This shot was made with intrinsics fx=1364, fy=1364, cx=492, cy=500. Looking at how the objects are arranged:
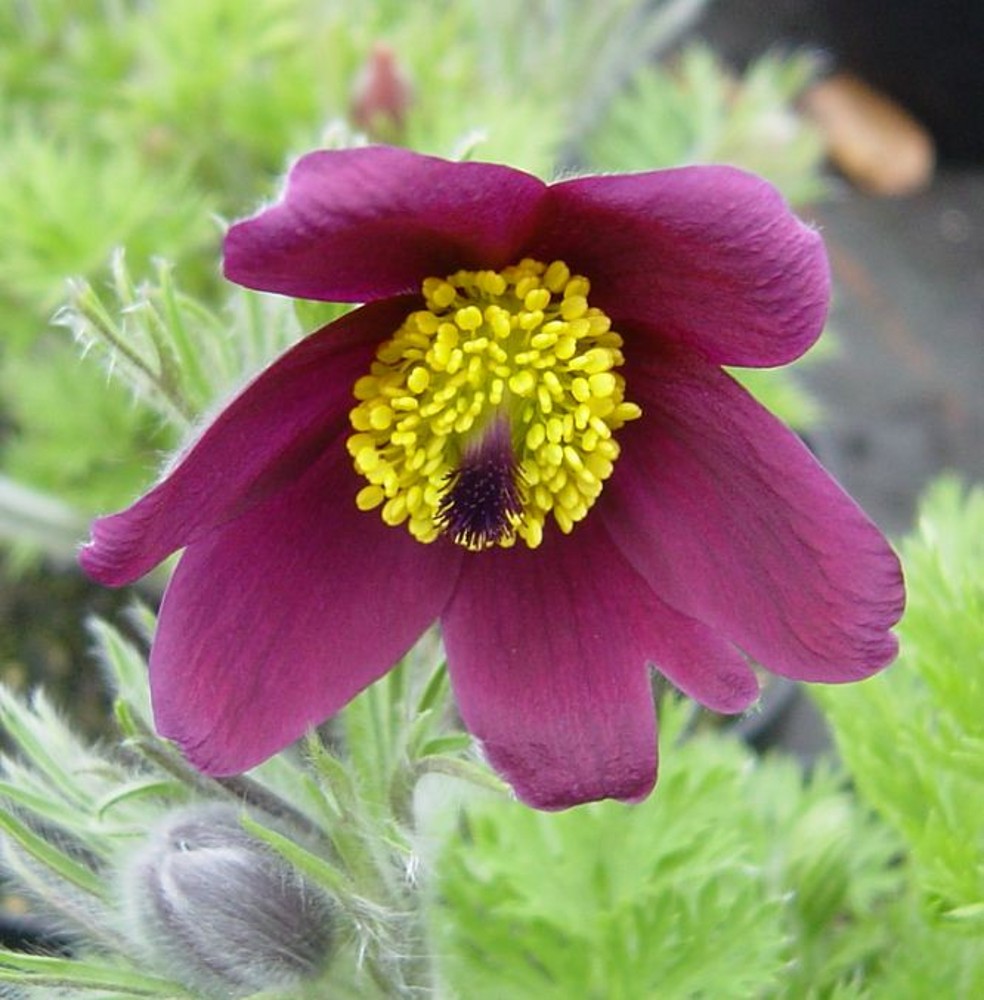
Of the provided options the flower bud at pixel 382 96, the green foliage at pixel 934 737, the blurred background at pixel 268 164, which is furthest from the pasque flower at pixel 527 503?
the flower bud at pixel 382 96

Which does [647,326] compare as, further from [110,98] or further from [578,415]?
[110,98]

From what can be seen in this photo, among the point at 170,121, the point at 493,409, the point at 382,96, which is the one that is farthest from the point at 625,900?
the point at 170,121

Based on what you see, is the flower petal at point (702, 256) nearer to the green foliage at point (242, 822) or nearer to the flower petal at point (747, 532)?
the flower petal at point (747, 532)

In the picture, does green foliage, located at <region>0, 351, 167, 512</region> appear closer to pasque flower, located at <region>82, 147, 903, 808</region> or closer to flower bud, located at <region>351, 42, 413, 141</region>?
flower bud, located at <region>351, 42, 413, 141</region>

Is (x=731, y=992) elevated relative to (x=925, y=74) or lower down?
lower down

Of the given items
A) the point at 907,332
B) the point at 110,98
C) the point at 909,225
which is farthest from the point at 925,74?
the point at 110,98

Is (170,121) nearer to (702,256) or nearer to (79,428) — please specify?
(79,428)
